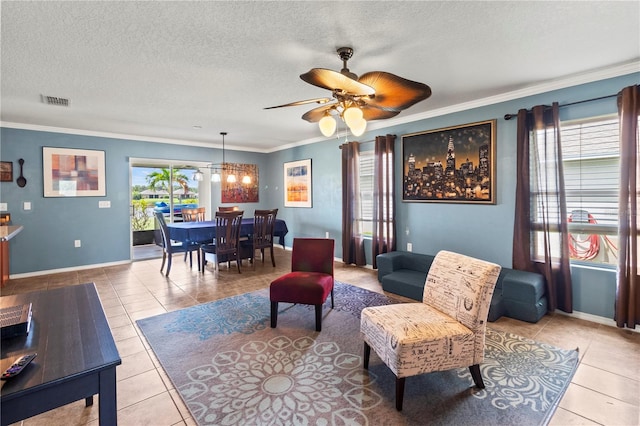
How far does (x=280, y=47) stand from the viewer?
2.42m

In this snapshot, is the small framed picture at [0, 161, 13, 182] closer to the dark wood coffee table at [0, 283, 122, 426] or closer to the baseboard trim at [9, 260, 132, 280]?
the baseboard trim at [9, 260, 132, 280]

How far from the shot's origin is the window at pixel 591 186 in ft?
9.61

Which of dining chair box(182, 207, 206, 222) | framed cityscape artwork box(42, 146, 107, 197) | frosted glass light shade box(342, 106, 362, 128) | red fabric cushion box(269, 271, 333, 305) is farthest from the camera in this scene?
dining chair box(182, 207, 206, 222)

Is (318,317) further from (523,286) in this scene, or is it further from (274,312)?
(523,286)

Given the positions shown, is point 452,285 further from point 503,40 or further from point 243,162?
point 243,162

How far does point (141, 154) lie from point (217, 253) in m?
2.78

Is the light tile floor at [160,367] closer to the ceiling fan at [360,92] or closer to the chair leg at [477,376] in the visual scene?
the chair leg at [477,376]

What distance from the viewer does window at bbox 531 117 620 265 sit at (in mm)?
2928

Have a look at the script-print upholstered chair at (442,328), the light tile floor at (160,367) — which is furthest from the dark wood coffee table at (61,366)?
the script-print upholstered chair at (442,328)

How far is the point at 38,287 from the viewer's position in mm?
4230

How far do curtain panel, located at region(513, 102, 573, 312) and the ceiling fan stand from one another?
1825 mm

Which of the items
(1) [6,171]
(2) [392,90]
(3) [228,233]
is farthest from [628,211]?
(1) [6,171]

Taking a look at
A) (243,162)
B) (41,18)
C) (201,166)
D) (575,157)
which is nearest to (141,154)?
(201,166)

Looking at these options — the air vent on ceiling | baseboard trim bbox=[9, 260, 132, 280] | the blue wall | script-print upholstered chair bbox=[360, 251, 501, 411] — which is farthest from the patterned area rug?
baseboard trim bbox=[9, 260, 132, 280]
